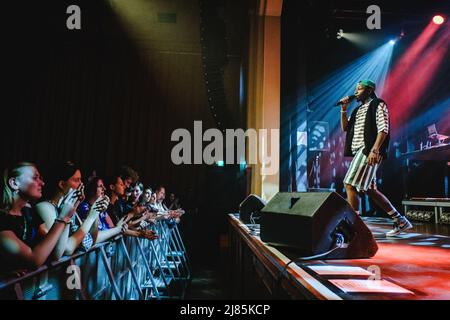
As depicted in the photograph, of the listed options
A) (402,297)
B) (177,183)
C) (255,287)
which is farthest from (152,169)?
(402,297)

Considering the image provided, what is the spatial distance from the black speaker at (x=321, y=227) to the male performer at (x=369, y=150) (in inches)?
36.3

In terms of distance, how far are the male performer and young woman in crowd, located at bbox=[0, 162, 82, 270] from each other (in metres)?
1.89

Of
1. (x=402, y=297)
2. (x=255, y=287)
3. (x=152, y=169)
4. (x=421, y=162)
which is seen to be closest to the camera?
(x=402, y=297)

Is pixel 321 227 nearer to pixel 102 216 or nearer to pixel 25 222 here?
pixel 25 222

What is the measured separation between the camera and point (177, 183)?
26.3 ft

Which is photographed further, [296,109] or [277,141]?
[277,141]

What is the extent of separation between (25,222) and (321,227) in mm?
1588

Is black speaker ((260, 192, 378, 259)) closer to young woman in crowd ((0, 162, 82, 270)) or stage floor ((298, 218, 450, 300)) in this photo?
stage floor ((298, 218, 450, 300))

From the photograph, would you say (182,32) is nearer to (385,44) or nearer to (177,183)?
(177,183)

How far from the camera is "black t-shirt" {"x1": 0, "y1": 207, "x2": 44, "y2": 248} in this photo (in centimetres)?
154

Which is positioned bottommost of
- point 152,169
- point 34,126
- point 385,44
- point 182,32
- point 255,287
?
point 255,287

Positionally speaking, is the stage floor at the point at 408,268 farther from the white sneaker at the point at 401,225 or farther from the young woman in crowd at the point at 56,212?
the young woman in crowd at the point at 56,212

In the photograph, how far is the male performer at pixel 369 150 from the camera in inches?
86.9

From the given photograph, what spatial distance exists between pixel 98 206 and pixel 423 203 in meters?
4.21
